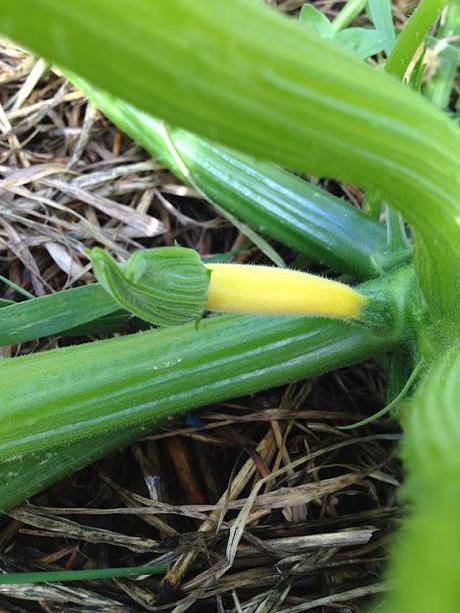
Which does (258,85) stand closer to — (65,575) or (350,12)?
(65,575)

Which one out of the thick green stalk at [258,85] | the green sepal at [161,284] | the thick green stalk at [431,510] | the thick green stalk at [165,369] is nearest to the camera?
the thick green stalk at [431,510]

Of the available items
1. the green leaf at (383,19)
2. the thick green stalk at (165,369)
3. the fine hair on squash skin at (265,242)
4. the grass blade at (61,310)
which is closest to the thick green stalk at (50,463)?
the fine hair on squash skin at (265,242)

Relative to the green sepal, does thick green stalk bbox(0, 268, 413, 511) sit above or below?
below

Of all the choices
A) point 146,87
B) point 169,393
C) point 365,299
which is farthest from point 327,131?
point 169,393

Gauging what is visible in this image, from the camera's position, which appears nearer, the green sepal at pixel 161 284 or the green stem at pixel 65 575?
the green sepal at pixel 161 284

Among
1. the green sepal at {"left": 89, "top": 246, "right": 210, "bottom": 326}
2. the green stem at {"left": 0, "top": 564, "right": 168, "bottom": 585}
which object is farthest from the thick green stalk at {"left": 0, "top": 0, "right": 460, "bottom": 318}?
the green stem at {"left": 0, "top": 564, "right": 168, "bottom": 585}

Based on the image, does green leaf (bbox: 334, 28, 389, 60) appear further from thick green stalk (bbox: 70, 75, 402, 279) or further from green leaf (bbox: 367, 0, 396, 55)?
thick green stalk (bbox: 70, 75, 402, 279)

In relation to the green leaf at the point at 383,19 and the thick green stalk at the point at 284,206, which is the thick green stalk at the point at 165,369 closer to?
the thick green stalk at the point at 284,206
